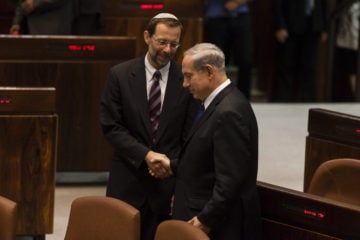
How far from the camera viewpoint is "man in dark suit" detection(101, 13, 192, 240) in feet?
14.9

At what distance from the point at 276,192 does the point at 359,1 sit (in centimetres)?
525

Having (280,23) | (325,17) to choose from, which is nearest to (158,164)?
(280,23)

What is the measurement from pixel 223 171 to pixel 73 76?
2265 mm

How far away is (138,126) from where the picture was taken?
456 cm

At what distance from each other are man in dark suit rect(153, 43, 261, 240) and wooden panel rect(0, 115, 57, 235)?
1.20 m

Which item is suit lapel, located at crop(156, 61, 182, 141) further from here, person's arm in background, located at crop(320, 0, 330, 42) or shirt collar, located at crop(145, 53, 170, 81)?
person's arm in background, located at crop(320, 0, 330, 42)

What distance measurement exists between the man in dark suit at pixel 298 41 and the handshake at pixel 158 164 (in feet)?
13.7

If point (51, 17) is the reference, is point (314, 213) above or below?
below

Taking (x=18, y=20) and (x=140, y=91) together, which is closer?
(x=140, y=91)

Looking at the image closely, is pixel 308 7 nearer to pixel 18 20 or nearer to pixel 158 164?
pixel 18 20

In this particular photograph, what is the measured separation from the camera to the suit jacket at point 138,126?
179 inches

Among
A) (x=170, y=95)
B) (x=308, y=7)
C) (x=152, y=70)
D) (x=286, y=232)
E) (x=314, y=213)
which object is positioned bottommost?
(x=286, y=232)

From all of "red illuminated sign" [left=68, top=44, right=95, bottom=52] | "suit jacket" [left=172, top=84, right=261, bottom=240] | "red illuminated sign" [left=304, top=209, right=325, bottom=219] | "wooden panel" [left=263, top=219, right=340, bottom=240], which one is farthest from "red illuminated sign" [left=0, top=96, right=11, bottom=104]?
"red illuminated sign" [left=304, top=209, right=325, bottom=219]

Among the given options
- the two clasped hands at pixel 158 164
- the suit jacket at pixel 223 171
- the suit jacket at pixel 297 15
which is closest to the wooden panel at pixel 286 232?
the suit jacket at pixel 223 171
